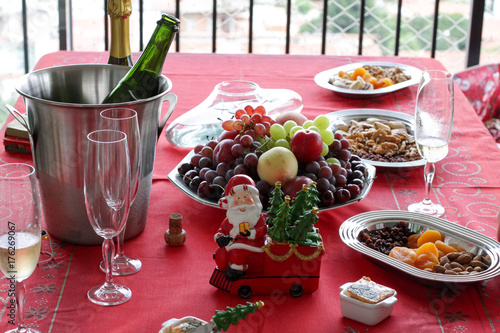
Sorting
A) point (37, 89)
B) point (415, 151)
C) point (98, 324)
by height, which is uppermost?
point (37, 89)

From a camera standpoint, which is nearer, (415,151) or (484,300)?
(484,300)

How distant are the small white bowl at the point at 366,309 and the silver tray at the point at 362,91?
36.4 inches

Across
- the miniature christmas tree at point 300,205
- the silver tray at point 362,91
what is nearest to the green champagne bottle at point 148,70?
the miniature christmas tree at point 300,205

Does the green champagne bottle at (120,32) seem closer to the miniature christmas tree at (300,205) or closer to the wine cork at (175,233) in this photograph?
the wine cork at (175,233)

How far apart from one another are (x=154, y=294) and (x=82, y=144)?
23cm

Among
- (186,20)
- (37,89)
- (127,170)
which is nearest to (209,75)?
(37,89)

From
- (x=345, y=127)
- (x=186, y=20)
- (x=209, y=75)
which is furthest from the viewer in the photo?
(x=186, y=20)

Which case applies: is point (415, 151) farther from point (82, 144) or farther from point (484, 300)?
point (82, 144)

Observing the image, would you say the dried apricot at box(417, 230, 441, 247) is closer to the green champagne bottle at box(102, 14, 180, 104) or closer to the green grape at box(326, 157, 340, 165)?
the green grape at box(326, 157, 340, 165)

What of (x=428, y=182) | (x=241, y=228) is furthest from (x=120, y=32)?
(x=428, y=182)

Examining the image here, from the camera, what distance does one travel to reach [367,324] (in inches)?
29.7

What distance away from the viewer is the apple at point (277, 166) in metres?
1.00

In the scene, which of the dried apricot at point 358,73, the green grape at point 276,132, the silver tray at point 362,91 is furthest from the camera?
the dried apricot at point 358,73

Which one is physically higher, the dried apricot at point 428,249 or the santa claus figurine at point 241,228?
the santa claus figurine at point 241,228
